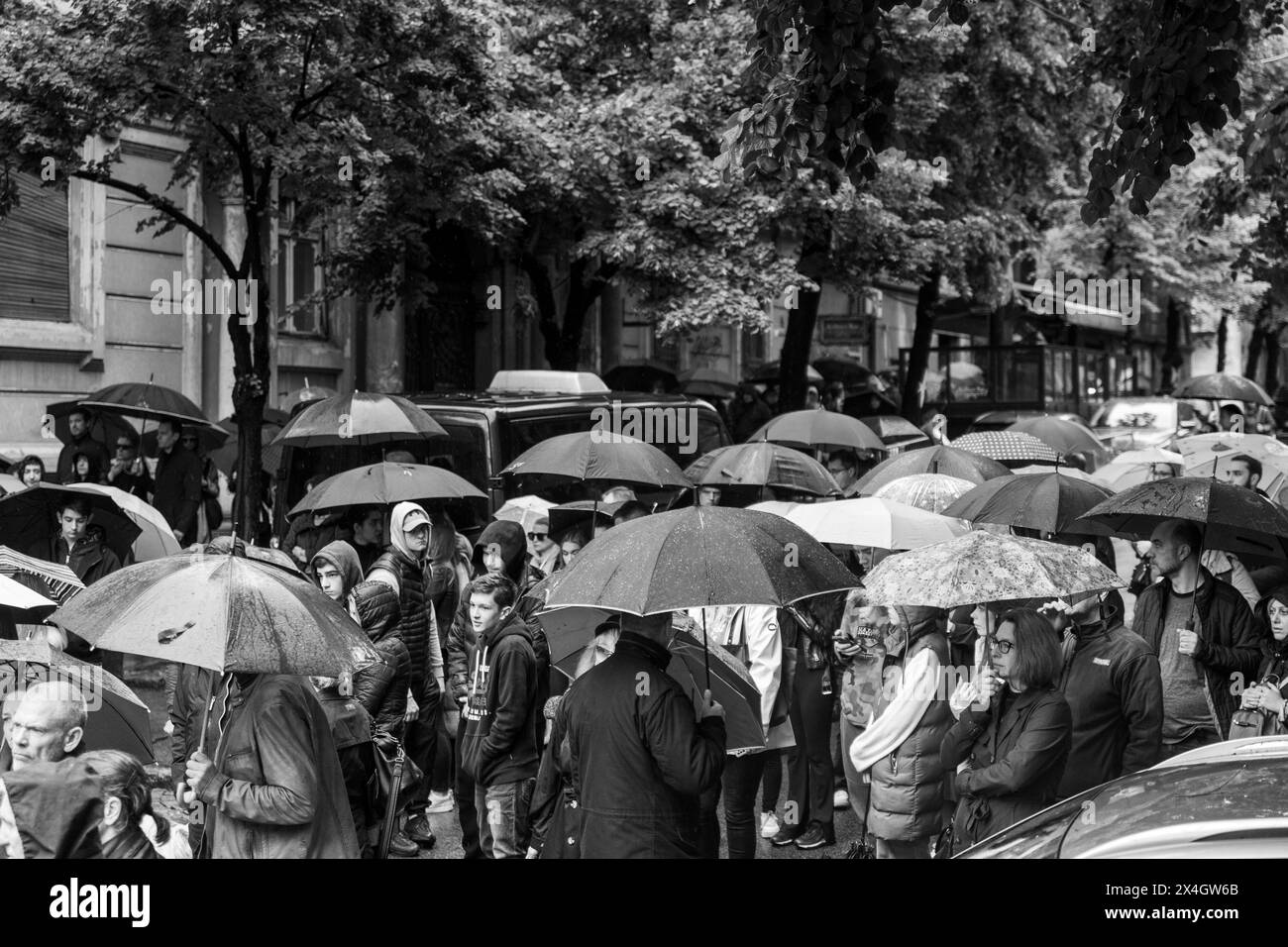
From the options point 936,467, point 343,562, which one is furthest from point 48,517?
point 936,467

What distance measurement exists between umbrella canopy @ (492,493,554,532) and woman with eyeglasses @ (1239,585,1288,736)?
422 cm

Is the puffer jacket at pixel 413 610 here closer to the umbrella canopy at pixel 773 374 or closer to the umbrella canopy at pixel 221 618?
the umbrella canopy at pixel 221 618

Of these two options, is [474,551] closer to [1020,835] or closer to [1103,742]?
[1103,742]

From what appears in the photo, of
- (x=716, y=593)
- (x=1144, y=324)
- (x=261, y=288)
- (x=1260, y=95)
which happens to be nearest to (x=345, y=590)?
(x=716, y=593)

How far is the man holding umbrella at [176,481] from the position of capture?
45.2ft

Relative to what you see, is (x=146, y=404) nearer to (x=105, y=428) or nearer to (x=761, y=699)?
(x=105, y=428)

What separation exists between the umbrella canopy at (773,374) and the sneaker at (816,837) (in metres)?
18.1

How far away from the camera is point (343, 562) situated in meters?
7.80

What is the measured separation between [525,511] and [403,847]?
2426 mm

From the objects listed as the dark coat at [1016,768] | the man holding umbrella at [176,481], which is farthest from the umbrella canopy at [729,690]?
the man holding umbrella at [176,481]

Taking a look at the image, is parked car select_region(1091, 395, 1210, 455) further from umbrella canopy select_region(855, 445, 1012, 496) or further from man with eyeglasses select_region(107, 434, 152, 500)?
man with eyeglasses select_region(107, 434, 152, 500)

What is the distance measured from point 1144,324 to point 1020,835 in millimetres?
55565

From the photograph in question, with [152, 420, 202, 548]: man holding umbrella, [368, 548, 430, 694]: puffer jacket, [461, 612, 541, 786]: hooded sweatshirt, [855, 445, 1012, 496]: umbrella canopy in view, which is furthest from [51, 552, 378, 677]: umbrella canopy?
[152, 420, 202, 548]: man holding umbrella
